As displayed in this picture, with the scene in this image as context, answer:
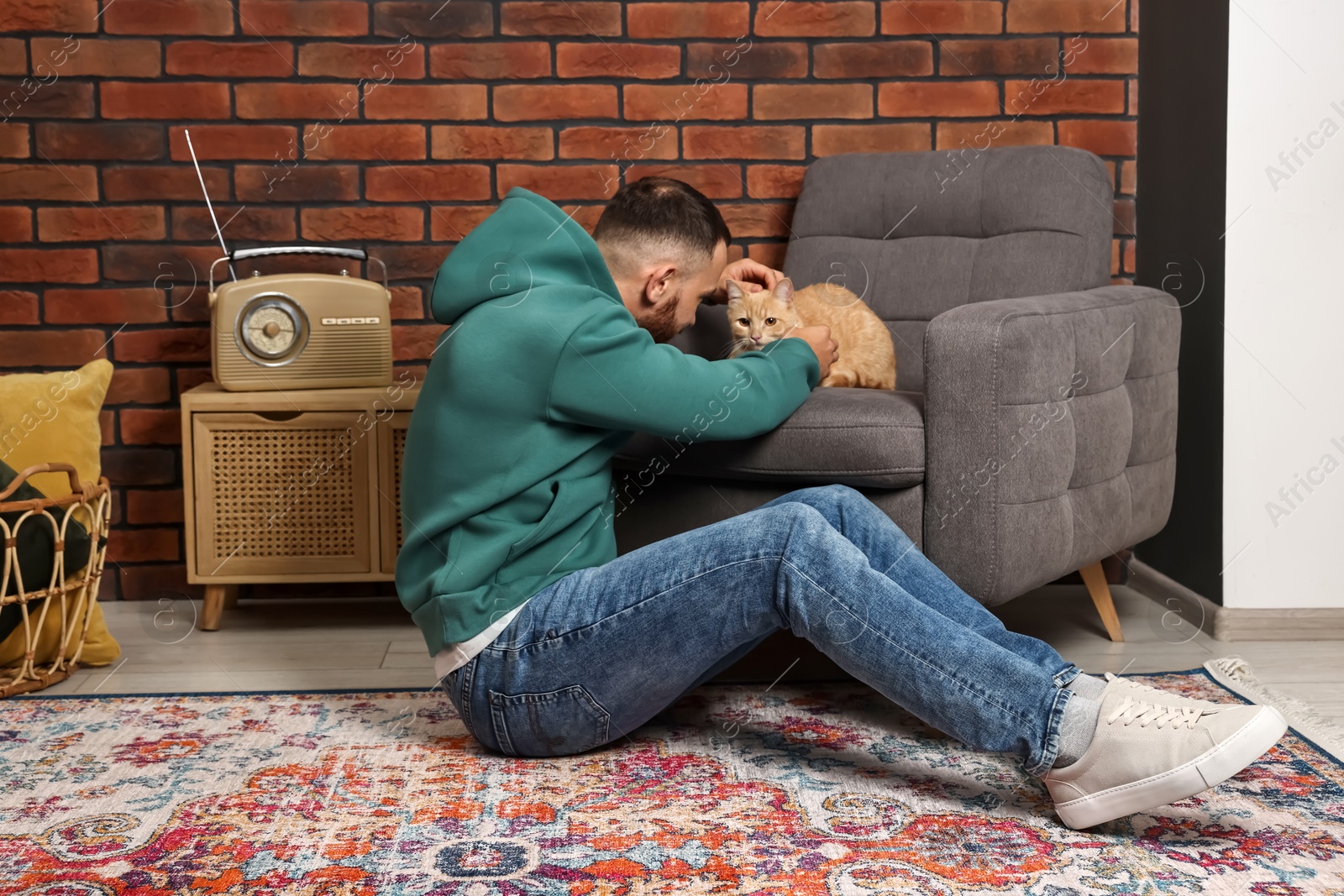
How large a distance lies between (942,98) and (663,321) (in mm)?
1265

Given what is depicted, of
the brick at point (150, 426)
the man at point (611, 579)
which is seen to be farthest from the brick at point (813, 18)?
the brick at point (150, 426)

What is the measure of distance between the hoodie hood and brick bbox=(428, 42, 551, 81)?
3.80 ft

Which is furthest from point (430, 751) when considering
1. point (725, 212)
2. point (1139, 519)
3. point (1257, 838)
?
point (725, 212)

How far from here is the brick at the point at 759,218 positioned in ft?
8.24

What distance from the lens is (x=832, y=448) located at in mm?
1624

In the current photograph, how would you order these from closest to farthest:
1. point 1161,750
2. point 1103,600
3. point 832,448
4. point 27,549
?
point 1161,750 < point 832,448 < point 27,549 < point 1103,600

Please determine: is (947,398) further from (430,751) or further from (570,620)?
(430,751)

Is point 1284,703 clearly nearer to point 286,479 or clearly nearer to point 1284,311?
point 1284,311

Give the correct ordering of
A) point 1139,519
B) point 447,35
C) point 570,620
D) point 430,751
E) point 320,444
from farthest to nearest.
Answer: point 447,35 < point 320,444 < point 1139,519 < point 430,751 < point 570,620

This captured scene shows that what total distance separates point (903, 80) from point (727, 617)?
1.63 meters

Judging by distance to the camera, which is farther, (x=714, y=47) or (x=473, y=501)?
(x=714, y=47)

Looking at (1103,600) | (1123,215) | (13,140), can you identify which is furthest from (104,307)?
(1123,215)

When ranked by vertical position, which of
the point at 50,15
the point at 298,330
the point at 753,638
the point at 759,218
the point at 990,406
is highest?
the point at 50,15

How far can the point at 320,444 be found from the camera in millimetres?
2184
